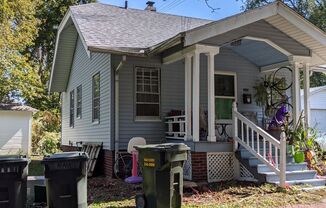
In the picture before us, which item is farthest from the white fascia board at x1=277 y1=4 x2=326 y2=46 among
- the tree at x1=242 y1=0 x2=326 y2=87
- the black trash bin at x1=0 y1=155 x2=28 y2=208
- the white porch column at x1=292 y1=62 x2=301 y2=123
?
the tree at x1=242 y1=0 x2=326 y2=87

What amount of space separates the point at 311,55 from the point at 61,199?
8185 mm

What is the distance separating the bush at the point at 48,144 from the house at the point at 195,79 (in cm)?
871

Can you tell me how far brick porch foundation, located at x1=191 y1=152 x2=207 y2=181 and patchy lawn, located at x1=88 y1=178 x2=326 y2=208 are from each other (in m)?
0.38

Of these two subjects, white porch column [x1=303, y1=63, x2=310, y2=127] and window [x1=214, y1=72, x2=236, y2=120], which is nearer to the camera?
white porch column [x1=303, y1=63, x2=310, y2=127]

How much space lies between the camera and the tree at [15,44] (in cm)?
1850

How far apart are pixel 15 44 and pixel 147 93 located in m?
10.9

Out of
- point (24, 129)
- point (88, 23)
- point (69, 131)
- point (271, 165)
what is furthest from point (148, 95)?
point (24, 129)

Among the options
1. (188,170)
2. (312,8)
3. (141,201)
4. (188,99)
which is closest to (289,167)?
(188,170)

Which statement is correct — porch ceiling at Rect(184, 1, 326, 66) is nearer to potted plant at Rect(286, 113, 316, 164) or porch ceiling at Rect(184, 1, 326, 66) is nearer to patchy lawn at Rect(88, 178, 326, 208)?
potted plant at Rect(286, 113, 316, 164)

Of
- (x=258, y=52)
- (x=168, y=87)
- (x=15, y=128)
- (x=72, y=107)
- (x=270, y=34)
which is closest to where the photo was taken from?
(x=270, y=34)

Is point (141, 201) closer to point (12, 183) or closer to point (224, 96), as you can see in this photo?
point (12, 183)

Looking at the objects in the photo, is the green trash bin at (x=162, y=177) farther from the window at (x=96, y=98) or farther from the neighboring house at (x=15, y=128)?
the neighboring house at (x=15, y=128)

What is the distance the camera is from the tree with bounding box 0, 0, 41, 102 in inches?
728

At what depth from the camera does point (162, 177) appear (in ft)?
20.7
